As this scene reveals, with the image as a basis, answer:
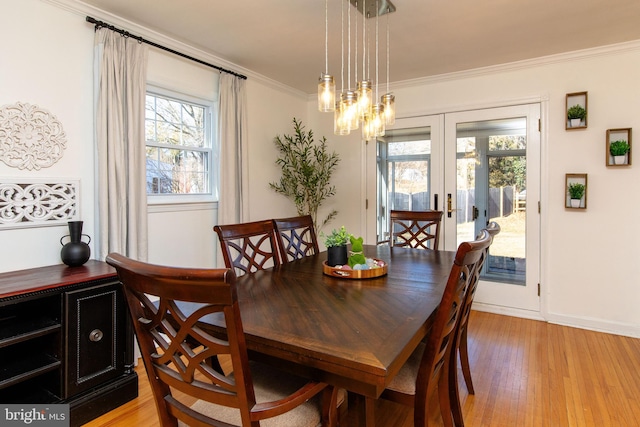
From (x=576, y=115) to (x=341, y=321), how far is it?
3216mm

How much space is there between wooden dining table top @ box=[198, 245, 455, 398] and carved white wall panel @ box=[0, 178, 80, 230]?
55.6 inches

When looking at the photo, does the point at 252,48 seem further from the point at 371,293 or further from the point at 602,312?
the point at 602,312

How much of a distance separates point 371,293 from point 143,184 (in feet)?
6.59

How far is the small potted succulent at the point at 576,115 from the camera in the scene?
127 inches

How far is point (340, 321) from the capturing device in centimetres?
132

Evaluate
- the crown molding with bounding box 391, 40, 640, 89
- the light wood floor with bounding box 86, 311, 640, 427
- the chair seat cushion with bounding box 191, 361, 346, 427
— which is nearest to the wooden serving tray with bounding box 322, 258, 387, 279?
the chair seat cushion with bounding box 191, 361, 346, 427

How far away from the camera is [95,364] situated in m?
2.08

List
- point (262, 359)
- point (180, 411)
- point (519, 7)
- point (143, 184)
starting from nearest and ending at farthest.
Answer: point (180, 411) → point (262, 359) → point (519, 7) → point (143, 184)

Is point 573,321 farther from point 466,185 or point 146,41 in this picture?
point 146,41

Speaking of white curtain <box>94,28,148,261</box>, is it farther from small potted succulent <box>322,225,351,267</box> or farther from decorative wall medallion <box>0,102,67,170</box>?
small potted succulent <box>322,225,351,267</box>

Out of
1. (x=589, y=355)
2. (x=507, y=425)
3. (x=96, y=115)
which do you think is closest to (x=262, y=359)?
(x=507, y=425)

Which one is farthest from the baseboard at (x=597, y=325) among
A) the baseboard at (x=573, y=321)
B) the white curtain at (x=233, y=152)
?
the white curtain at (x=233, y=152)

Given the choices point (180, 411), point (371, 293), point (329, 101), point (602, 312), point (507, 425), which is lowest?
point (507, 425)

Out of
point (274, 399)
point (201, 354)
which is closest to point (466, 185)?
point (274, 399)
